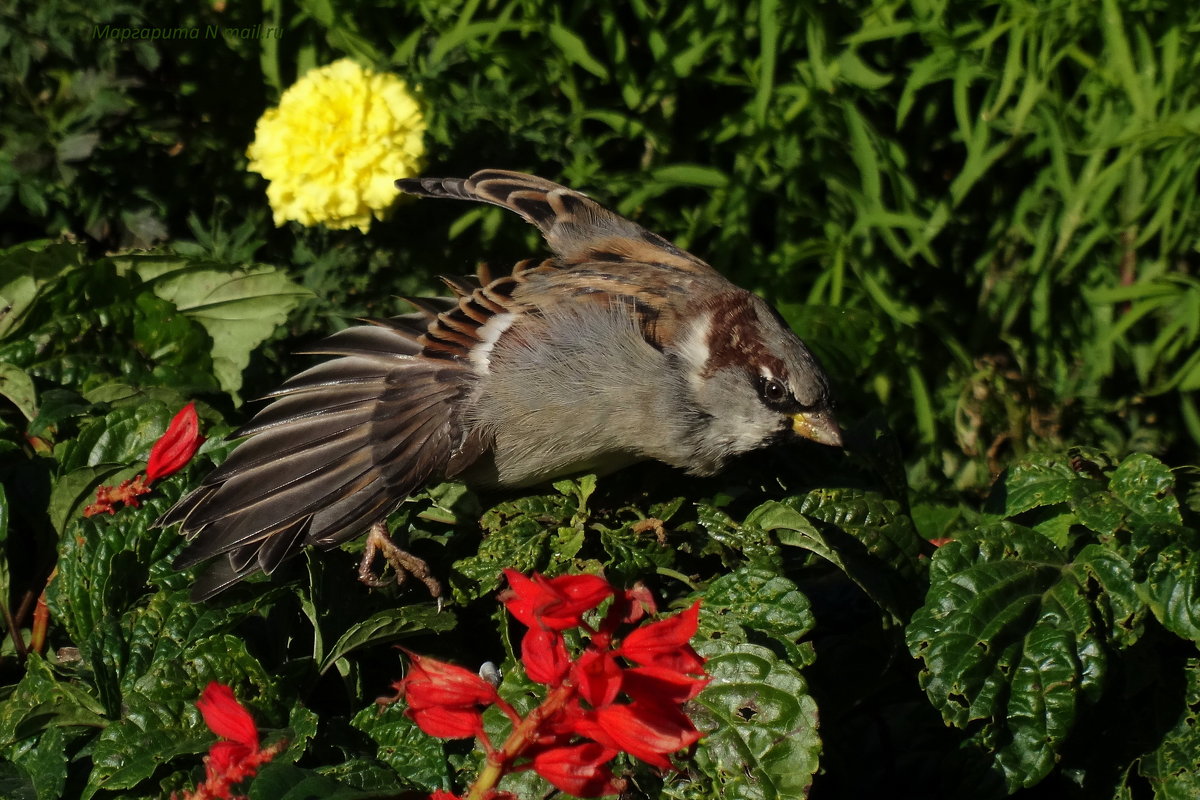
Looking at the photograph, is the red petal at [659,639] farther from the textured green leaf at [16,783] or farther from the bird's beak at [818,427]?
the bird's beak at [818,427]

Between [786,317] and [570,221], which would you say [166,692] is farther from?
[786,317]

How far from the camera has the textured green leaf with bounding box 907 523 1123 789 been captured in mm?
1986

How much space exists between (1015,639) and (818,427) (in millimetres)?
614

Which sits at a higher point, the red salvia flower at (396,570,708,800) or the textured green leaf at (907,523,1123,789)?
the red salvia flower at (396,570,708,800)

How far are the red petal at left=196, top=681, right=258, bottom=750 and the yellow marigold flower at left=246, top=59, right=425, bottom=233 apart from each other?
6.69 feet

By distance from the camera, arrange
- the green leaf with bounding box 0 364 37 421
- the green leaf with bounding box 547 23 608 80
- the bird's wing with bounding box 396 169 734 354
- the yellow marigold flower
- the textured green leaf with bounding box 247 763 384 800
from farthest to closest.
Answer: the green leaf with bounding box 547 23 608 80 → the yellow marigold flower → the bird's wing with bounding box 396 169 734 354 → the green leaf with bounding box 0 364 37 421 → the textured green leaf with bounding box 247 763 384 800

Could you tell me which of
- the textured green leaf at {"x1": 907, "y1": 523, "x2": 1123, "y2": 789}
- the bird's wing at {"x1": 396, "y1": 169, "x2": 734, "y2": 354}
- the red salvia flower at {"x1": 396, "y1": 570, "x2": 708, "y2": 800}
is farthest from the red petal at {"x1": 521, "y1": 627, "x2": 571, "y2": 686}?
the bird's wing at {"x1": 396, "y1": 169, "x2": 734, "y2": 354}

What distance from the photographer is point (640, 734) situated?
55.7 inches

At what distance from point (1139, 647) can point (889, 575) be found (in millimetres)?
454

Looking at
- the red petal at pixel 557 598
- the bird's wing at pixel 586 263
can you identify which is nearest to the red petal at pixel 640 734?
the red petal at pixel 557 598

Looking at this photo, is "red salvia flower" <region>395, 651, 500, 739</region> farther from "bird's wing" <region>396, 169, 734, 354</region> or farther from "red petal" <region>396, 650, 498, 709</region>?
"bird's wing" <region>396, 169, 734, 354</region>

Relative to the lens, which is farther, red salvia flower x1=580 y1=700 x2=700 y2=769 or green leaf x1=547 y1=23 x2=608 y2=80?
green leaf x1=547 y1=23 x2=608 y2=80

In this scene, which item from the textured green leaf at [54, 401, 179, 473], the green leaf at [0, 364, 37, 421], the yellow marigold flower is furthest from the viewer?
the yellow marigold flower

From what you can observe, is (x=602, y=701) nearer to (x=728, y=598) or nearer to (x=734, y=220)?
(x=728, y=598)
